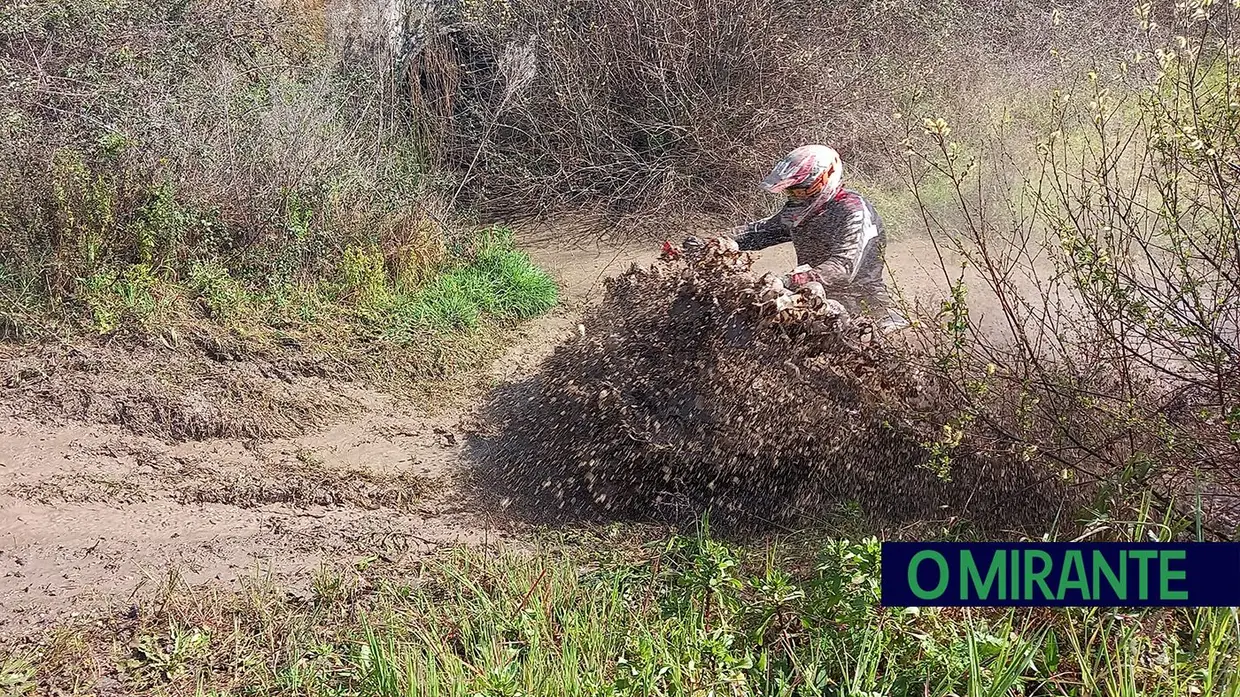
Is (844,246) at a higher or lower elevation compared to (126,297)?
higher

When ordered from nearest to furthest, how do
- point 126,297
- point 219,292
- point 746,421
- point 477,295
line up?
1. point 746,421
2. point 126,297
3. point 219,292
4. point 477,295

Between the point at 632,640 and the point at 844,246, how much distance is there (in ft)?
8.21

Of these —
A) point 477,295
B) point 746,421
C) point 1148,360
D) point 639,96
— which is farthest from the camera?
point 639,96

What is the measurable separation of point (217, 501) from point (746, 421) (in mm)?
2470

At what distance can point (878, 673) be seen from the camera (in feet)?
8.91

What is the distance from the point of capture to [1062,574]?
2779 millimetres

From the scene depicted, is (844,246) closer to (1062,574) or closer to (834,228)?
(834,228)

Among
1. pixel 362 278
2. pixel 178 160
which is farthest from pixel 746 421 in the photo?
pixel 178 160

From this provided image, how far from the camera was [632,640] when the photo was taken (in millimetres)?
2861

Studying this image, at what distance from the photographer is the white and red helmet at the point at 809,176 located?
4676 mm

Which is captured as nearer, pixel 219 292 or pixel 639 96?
pixel 219 292

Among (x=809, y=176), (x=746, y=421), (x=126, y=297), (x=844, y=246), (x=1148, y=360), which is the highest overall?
(x=809, y=176)

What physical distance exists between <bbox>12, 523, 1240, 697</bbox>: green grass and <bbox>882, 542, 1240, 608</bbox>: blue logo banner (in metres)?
0.06

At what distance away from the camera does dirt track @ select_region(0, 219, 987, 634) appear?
12.0 feet
